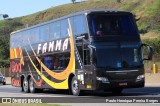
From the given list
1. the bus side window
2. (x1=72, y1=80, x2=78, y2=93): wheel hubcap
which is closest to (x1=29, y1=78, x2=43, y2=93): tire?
the bus side window

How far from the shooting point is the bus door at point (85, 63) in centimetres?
2298

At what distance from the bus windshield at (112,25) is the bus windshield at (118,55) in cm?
64

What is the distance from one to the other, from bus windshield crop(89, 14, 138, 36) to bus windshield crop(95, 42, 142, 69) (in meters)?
0.64

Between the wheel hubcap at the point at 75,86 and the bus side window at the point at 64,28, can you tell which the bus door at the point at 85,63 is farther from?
the bus side window at the point at 64,28

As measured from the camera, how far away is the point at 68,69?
2534 cm

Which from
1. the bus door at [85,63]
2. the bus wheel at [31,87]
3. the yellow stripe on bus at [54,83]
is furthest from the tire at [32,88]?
the bus door at [85,63]

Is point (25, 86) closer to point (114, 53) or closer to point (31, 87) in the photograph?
point (31, 87)

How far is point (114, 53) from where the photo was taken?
22828mm

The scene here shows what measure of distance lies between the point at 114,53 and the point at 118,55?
0.21m

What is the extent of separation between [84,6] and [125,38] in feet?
388

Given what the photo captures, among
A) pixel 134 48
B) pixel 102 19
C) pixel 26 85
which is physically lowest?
pixel 26 85

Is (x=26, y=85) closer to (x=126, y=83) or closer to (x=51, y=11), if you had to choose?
(x=126, y=83)

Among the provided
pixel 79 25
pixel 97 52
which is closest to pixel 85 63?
pixel 97 52

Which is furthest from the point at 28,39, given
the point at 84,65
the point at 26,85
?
the point at 84,65
